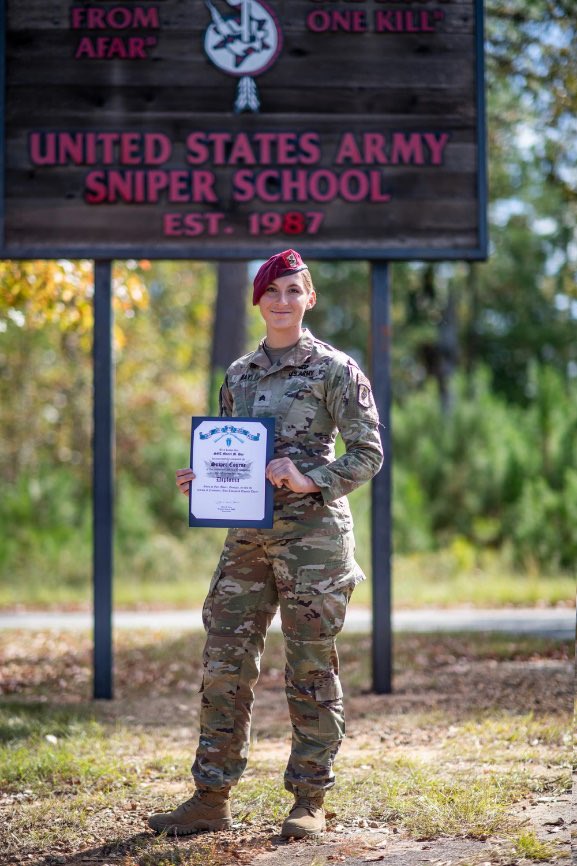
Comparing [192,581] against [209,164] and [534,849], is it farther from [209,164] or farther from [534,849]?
[534,849]

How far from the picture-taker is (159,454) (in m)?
14.7

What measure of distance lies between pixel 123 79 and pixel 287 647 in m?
3.89

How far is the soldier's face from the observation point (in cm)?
403

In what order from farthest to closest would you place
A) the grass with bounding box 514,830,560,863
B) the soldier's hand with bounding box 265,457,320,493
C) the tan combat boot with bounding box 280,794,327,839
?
the tan combat boot with bounding box 280,794,327,839, the soldier's hand with bounding box 265,457,320,493, the grass with bounding box 514,830,560,863

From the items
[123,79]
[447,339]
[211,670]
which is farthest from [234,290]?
[447,339]

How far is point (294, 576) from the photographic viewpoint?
3961 mm

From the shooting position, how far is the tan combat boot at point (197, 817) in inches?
160

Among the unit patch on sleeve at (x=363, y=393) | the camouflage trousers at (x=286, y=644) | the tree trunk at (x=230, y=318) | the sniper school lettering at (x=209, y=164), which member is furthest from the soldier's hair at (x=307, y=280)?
the tree trunk at (x=230, y=318)

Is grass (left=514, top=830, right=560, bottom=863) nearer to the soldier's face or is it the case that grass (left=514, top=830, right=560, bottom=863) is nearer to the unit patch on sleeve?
the unit patch on sleeve

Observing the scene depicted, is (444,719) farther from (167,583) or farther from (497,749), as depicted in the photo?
(167,583)

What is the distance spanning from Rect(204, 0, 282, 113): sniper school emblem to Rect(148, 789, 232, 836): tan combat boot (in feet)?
13.3

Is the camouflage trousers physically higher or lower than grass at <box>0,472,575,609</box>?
higher

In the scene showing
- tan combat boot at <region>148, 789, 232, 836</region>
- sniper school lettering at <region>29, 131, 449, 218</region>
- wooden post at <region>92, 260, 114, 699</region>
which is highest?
sniper school lettering at <region>29, 131, 449, 218</region>

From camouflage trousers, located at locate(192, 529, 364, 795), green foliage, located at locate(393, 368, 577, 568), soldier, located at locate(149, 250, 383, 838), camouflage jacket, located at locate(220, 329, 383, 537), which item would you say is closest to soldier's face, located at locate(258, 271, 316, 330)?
soldier, located at locate(149, 250, 383, 838)
